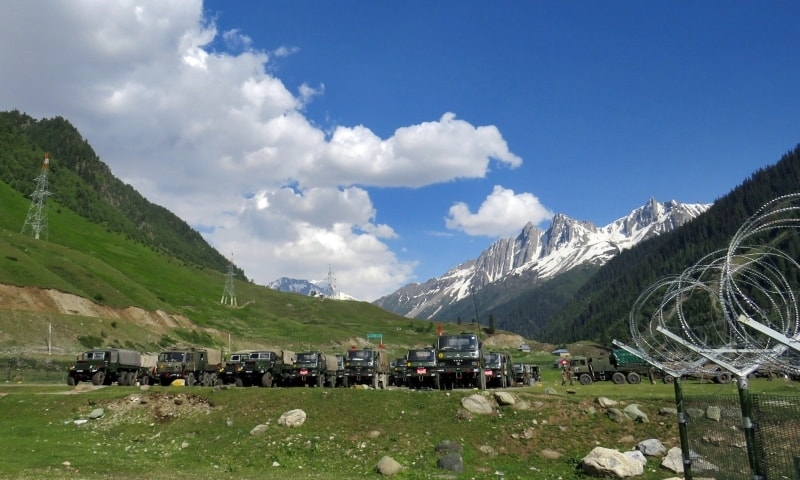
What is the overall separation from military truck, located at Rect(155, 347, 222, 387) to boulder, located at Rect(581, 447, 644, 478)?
1201 inches

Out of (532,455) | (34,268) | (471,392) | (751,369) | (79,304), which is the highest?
(34,268)

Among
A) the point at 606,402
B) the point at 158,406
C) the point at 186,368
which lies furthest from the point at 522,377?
the point at 158,406

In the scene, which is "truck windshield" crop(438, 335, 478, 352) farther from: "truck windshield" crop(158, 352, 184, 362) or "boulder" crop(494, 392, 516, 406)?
"truck windshield" crop(158, 352, 184, 362)

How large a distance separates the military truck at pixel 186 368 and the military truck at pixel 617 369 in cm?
3103

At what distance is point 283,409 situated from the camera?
26594 mm

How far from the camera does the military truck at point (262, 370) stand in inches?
1606

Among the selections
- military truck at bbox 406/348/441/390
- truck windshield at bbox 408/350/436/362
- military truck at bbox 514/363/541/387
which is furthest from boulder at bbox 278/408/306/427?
military truck at bbox 514/363/541/387

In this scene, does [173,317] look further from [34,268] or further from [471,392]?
[471,392]

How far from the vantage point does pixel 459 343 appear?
114ft

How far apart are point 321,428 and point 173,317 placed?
109m

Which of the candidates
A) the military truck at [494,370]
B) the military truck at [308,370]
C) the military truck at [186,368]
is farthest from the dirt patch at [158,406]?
the military truck at [494,370]

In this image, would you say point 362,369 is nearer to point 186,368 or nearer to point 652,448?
point 186,368

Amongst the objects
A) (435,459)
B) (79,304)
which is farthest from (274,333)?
(435,459)

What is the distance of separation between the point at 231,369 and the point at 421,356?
46.4 ft
